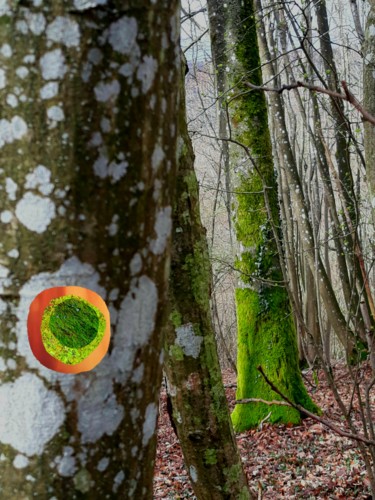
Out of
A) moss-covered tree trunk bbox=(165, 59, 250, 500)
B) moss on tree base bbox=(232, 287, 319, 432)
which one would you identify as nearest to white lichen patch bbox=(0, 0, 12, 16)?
moss-covered tree trunk bbox=(165, 59, 250, 500)

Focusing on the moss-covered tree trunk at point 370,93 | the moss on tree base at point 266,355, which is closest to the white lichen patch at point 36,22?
the moss-covered tree trunk at point 370,93

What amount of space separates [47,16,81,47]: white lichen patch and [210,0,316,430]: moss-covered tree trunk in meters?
6.01

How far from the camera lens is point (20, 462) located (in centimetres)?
83

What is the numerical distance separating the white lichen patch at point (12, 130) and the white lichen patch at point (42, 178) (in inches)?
2.3

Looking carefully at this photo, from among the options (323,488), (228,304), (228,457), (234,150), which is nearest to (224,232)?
(228,304)

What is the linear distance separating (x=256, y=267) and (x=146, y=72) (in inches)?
236

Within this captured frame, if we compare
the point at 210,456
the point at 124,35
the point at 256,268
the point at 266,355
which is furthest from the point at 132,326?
the point at 266,355

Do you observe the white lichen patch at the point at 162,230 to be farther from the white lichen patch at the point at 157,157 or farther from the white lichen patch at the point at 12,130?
the white lichen patch at the point at 12,130

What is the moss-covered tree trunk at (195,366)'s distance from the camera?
2346 millimetres

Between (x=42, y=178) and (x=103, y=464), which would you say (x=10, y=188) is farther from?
(x=103, y=464)

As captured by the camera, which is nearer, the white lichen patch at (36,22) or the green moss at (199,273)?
the white lichen patch at (36,22)

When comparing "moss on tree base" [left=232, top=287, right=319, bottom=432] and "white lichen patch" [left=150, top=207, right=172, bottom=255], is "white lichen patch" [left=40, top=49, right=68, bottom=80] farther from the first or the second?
"moss on tree base" [left=232, top=287, right=319, bottom=432]

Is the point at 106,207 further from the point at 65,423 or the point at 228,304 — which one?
the point at 228,304

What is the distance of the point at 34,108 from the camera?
2.69ft
